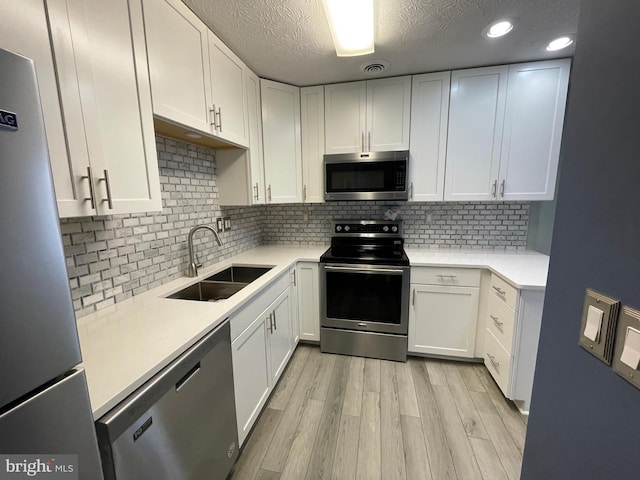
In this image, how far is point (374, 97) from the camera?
2.29 metres

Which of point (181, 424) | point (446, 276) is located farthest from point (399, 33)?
point (181, 424)

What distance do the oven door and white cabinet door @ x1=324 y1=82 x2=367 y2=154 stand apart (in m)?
1.11

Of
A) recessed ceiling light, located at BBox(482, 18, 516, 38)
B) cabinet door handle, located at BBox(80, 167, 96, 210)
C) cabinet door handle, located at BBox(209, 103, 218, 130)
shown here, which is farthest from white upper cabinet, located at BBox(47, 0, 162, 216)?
recessed ceiling light, located at BBox(482, 18, 516, 38)

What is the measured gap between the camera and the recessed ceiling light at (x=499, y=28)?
5.03 ft

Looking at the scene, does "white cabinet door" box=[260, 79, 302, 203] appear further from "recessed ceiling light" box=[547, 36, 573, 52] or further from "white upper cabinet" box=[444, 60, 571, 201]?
"recessed ceiling light" box=[547, 36, 573, 52]

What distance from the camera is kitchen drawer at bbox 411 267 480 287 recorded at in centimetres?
208

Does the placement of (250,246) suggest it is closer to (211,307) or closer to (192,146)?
(192,146)

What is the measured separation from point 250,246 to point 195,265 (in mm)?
984

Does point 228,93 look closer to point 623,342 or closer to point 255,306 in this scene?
point 255,306

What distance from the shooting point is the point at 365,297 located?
227cm

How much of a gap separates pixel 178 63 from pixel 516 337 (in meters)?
2.58

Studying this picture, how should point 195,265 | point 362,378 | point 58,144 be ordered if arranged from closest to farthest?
point 58,144
point 195,265
point 362,378

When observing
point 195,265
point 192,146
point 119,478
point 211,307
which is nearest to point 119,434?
point 119,478

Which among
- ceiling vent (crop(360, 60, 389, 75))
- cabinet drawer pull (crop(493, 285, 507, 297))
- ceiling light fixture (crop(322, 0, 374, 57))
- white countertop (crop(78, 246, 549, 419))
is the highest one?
ceiling vent (crop(360, 60, 389, 75))
